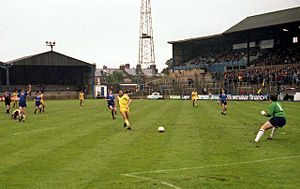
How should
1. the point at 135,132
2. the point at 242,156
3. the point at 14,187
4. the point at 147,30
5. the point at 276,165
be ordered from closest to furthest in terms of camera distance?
the point at 14,187
the point at 276,165
the point at 242,156
the point at 135,132
the point at 147,30

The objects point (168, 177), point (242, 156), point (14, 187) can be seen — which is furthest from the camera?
point (242, 156)

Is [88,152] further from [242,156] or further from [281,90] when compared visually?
[281,90]

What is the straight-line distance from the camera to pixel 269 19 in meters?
69.9

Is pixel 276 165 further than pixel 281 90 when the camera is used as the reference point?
No

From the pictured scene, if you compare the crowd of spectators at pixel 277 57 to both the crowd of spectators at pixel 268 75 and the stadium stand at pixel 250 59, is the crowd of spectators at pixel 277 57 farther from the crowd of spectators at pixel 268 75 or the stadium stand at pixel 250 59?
the crowd of spectators at pixel 268 75

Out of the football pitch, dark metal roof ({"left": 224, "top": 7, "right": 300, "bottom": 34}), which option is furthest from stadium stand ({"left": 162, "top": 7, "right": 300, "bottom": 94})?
the football pitch

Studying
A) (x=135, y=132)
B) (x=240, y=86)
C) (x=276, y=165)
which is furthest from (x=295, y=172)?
(x=240, y=86)

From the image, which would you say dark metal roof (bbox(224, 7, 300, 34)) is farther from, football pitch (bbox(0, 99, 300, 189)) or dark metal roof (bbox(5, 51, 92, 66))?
football pitch (bbox(0, 99, 300, 189))

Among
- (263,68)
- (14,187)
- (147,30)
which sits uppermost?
(147,30)

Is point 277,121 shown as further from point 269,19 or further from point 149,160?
point 269,19

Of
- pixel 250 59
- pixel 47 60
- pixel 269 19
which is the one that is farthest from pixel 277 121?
pixel 47 60

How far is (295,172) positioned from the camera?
10.5 metres

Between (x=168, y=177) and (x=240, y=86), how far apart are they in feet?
173

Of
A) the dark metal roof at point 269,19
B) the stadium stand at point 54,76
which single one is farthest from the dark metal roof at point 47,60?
the dark metal roof at point 269,19
